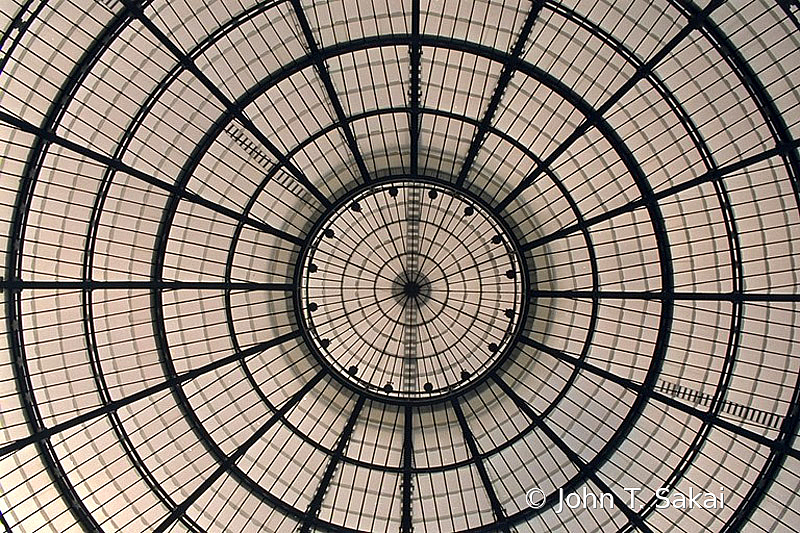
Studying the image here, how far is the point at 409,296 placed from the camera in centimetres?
2294

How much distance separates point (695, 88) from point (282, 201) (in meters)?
14.5

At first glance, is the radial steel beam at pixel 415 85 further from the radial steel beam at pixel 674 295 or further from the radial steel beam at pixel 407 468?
the radial steel beam at pixel 407 468

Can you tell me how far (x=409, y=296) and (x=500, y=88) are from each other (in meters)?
7.83

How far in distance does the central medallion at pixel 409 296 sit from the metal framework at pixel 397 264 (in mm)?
105

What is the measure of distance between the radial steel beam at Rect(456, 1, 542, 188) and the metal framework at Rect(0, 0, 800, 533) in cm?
13

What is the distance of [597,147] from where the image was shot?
869 inches

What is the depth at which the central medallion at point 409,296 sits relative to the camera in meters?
23.1

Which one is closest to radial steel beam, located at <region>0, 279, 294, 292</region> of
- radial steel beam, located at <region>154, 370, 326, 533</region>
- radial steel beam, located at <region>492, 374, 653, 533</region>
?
radial steel beam, located at <region>154, 370, 326, 533</region>

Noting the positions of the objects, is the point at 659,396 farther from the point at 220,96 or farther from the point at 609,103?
the point at 220,96

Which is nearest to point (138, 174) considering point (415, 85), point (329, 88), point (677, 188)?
point (329, 88)

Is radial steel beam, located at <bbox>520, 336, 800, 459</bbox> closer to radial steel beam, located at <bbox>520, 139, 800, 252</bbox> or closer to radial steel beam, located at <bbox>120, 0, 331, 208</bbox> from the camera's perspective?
radial steel beam, located at <bbox>520, 139, 800, 252</bbox>

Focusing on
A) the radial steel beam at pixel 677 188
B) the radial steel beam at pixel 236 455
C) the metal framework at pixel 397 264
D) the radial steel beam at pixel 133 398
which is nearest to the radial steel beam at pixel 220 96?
the metal framework at pixel 397 264

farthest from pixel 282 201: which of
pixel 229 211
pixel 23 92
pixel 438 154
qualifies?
pixel 23 92

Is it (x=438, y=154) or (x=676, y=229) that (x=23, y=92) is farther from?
(x=676, y=229)
